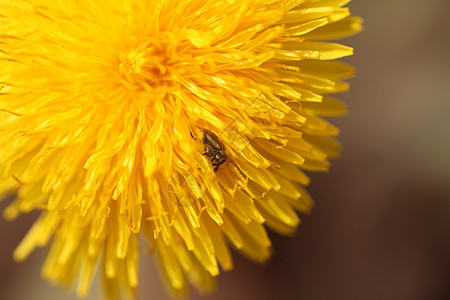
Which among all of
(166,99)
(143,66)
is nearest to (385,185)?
(166,99)

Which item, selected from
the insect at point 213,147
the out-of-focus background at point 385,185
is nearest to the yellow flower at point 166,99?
the insect at point 213,147

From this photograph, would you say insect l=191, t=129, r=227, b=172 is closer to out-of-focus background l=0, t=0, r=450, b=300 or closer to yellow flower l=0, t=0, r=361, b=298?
yellow flower l=0, t=0, r=361, b=298

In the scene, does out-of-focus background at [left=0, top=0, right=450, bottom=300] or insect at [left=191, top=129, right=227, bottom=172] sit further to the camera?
out-of-focus background at [left=0, top=0, right=450, bottom=300]

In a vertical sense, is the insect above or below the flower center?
below

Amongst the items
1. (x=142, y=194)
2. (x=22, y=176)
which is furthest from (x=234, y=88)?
(x=22, y=176)

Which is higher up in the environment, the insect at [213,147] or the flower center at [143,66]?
the flower center at [143,66]

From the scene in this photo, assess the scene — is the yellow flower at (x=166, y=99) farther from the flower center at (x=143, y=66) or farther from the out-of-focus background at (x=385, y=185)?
the out-of-focus background at (x=385, y=185)

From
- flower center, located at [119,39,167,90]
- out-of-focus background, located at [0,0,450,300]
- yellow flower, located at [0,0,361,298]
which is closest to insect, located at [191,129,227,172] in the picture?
yellow flower, located at [0,0,361,298]
